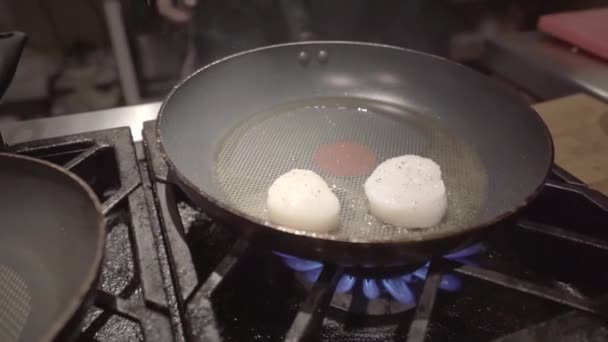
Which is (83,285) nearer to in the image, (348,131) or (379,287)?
(379,287)

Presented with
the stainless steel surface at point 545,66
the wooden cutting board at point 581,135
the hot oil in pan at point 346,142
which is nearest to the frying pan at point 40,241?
the hot oil in pan at point 346,142

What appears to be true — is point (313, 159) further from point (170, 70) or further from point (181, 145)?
point (170, 70)

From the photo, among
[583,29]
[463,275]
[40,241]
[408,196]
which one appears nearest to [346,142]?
[408,196]

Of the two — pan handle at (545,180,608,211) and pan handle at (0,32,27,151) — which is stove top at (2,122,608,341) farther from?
pan handle at (0,32,27,151)

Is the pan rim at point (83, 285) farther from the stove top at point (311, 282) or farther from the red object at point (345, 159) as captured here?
the red object at point (345, 159)

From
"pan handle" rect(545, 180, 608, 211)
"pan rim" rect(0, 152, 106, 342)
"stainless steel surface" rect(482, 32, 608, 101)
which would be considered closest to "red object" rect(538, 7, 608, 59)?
"stainless steel surface" rect(482, 32, 608, 101)
